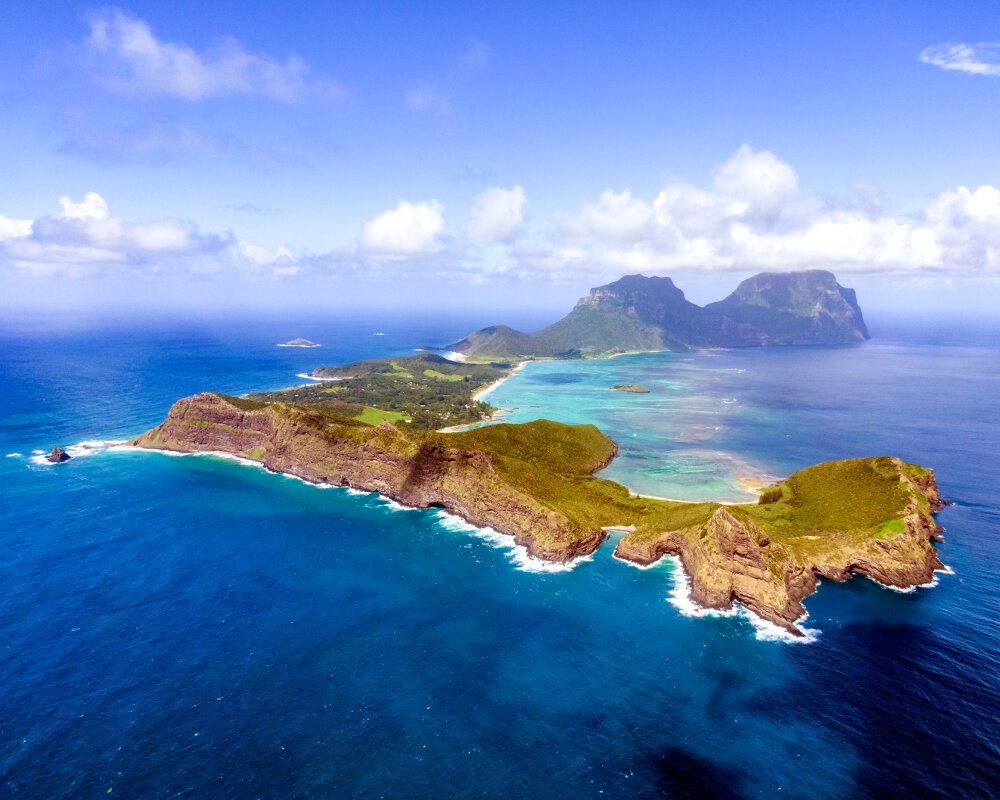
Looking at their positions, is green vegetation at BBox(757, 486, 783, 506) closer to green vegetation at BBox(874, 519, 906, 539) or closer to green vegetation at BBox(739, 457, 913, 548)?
green vegetation at BBox(739, 457, 913, 548)

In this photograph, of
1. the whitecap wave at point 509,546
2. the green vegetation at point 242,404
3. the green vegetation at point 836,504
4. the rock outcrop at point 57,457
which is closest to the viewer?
the whitecap wave at point 509,546

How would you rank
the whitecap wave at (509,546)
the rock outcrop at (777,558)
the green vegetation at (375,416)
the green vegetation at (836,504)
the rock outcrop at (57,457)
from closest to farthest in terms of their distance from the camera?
the rock outcrop at (777,558), the whitecap wave at (509,546), the green vegetation at (836,504), the rock outcrop at (57,457), the green vegetation at (375,416)

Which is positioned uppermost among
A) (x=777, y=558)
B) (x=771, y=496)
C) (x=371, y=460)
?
(x=371, y=460)

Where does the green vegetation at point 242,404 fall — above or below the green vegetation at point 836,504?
above

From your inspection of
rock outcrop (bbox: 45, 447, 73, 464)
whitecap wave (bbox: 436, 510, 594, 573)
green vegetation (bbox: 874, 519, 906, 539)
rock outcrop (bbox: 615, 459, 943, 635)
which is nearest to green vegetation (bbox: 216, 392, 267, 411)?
rock outcrop (bbox: 45, 447, 73, 464)

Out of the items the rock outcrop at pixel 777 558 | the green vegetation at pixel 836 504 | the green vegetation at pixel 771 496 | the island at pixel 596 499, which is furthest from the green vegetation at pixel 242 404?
the green vegetation at pixel 771 496

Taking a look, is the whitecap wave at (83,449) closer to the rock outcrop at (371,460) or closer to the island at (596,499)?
the rock outcrop at (371,460)

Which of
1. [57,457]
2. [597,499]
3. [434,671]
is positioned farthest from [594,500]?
[57,457]

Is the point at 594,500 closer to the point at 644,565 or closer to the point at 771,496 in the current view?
the point at 644,565

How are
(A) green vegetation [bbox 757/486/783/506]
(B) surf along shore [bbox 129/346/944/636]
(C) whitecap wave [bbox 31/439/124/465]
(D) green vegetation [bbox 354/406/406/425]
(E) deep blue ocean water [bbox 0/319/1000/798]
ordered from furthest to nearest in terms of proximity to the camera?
(D) green vegetation [bbox 354/406/406/425] < (C) whitecap wave [bbox 31/439/124/465] < (A) green vegetation [bbox 757/486/783/506] < (B) surf along shore [bbox 129/346/944/636] < (E) deep blue ocean water [bbox 0/319/1000/798]

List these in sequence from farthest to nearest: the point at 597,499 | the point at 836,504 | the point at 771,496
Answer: the point at 771,496 < the point at 597,499 < the point at 836,504

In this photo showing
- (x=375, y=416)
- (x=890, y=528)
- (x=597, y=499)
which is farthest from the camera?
(x=375, y=416)

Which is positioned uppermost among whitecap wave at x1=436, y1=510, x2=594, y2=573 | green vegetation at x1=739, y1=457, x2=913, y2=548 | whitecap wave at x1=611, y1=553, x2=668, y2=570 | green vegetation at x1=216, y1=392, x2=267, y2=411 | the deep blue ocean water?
green vegetation at x1=216, y1=392, x2=267, y2=411

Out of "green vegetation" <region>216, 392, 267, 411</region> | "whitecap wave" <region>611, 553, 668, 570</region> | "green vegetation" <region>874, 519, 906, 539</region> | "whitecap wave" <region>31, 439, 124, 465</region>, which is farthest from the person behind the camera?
"green vegetation" <region>216, 392, 267, 411</region>
